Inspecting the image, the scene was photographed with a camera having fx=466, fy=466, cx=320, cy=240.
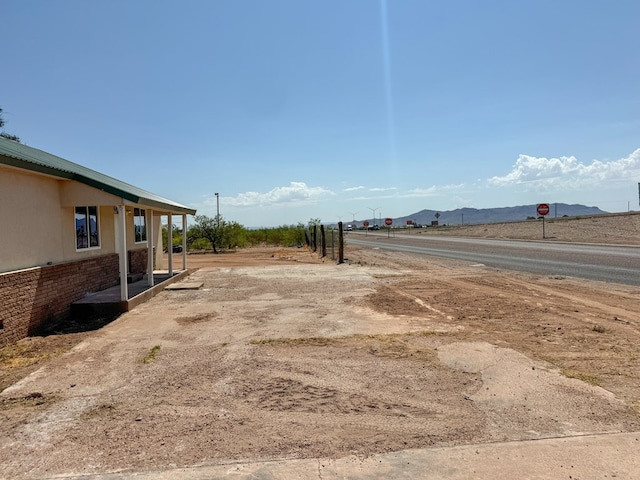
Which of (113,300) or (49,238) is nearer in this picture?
(49,238)

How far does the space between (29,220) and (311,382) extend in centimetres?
677

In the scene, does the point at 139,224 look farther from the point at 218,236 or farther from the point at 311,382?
the point at 218,236

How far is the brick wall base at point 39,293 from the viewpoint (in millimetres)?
7864

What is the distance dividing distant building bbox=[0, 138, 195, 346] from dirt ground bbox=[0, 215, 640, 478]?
90 cm

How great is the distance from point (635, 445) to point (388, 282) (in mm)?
11099

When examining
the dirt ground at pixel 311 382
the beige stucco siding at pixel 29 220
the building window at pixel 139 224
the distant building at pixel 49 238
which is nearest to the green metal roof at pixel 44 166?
the distant building at pixel 49 238

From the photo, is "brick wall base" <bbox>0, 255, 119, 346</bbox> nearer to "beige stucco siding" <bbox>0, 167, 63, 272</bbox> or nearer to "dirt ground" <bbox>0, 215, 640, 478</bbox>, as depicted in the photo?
"beige stucco siding" <bbox>0, 167, 63, 272</bbox>

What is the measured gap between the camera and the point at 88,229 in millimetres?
11766

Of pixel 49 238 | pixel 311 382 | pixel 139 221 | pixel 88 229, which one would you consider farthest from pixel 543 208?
pixel 311 382

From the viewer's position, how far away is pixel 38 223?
927cm

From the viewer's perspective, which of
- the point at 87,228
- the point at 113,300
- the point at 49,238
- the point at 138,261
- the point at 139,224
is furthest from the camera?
the point at 139,224

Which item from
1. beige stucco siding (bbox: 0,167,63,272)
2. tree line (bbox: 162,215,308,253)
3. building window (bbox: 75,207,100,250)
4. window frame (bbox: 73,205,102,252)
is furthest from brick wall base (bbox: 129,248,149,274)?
tree line (bbox: 162,215,308,253)

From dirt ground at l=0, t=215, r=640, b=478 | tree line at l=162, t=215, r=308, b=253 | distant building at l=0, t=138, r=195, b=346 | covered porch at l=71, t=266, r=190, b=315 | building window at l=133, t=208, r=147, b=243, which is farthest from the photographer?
tree line at l=162, t=215, r=308, b=253

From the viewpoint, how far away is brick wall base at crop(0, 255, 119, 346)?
7.86 meters
